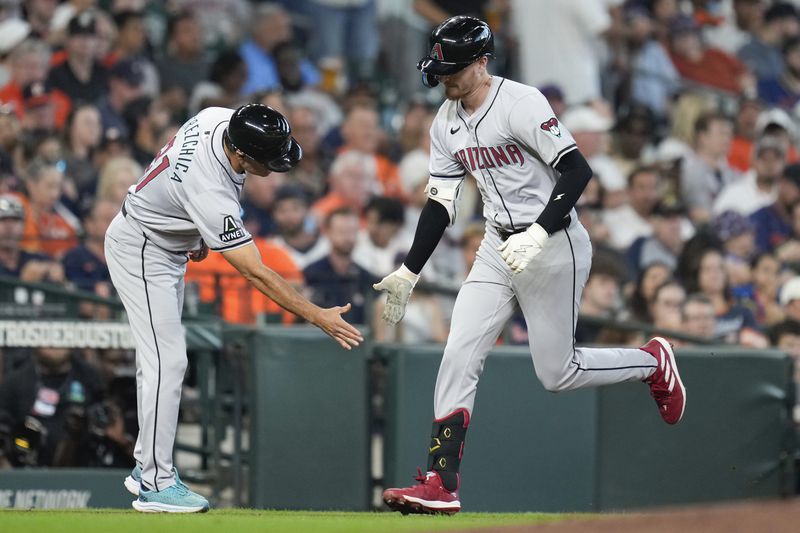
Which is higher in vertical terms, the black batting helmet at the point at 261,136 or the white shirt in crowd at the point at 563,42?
the white shirt in crowd at the point at 563,42

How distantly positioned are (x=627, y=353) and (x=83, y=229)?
4.83 metres

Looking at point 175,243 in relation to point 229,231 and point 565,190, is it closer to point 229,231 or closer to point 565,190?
point 229,231

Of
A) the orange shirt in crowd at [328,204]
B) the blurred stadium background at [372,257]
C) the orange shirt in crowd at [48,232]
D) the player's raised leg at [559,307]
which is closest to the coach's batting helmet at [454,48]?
the player's raised leg at [559,307]

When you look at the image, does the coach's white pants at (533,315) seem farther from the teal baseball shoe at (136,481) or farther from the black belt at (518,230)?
the teal baseball shoe at (136,481)

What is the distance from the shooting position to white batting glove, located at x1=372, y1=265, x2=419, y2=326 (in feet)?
19.3

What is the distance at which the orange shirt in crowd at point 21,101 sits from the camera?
35.5 feet

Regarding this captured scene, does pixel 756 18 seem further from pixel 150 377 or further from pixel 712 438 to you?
pixel 150 377

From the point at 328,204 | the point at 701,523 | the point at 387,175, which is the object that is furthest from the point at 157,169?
the point at 387,175

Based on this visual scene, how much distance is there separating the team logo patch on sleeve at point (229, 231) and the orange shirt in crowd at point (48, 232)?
3592 mm

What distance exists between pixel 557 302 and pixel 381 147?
21.2ft

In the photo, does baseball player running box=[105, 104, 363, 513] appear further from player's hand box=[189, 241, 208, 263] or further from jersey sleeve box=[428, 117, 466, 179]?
jersey sleeve box=[428, 117, 466, 179]

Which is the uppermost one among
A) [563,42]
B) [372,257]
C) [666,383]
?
[563,42]

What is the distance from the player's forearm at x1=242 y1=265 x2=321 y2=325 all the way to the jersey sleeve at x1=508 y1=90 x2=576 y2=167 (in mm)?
1055

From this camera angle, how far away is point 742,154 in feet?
44.3
